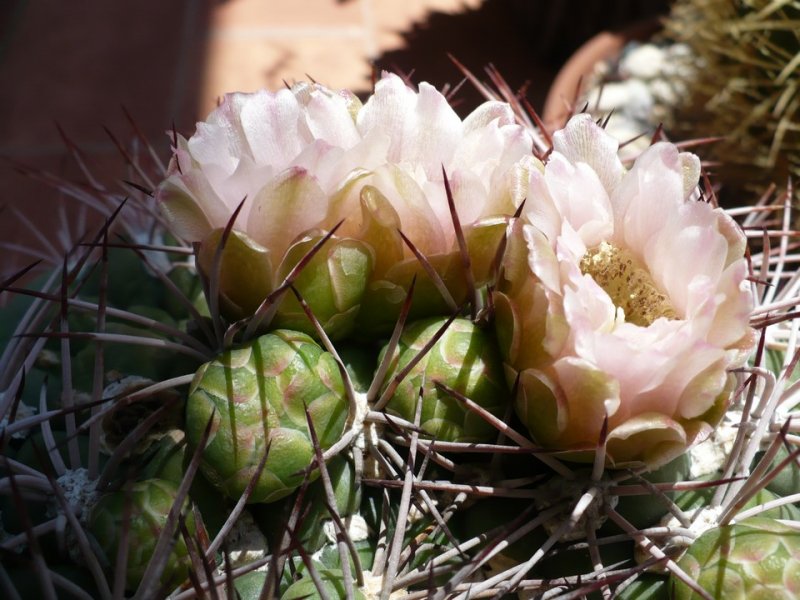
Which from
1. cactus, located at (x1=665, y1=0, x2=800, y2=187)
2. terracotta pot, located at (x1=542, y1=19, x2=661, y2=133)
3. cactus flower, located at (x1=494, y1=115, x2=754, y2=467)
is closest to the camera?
cactus flower, located at (x1=494, y1=115, x2=754, y2=467)

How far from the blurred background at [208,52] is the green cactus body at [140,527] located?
4.95ft

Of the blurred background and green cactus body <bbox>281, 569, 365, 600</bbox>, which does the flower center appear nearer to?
green cactus body <bbox>281, 569, 365, 600</bbox>

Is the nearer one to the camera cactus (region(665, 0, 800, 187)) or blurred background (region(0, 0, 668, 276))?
cactus (region(665, 0, 800, 187))

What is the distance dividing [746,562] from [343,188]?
29cm

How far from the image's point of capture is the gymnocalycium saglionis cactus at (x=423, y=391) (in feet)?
1.42

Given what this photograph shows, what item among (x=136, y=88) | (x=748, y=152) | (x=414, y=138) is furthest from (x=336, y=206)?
(x=136, y=88)

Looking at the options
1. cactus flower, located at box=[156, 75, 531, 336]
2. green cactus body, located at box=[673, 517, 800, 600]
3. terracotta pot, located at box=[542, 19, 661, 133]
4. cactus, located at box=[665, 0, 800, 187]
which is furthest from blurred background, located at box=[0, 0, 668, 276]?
green cactus body, located at box=[673, 517, 800, 600]

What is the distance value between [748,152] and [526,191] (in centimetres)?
89

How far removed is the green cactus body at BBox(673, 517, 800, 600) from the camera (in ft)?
1.41

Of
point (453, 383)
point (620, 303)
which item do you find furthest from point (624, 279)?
point (453, 383)

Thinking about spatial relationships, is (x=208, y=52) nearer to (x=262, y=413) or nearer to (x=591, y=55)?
(x=591, y=55)

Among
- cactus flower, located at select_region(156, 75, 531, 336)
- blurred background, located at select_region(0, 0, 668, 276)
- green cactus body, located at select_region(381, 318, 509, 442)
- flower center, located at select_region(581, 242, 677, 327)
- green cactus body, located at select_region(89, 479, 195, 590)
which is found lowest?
blurred background, located at select_region(0, 0, 668, 276)

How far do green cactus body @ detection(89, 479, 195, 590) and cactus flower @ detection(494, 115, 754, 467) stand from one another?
202mm

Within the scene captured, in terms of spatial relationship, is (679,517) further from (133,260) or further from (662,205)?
(133,260)
